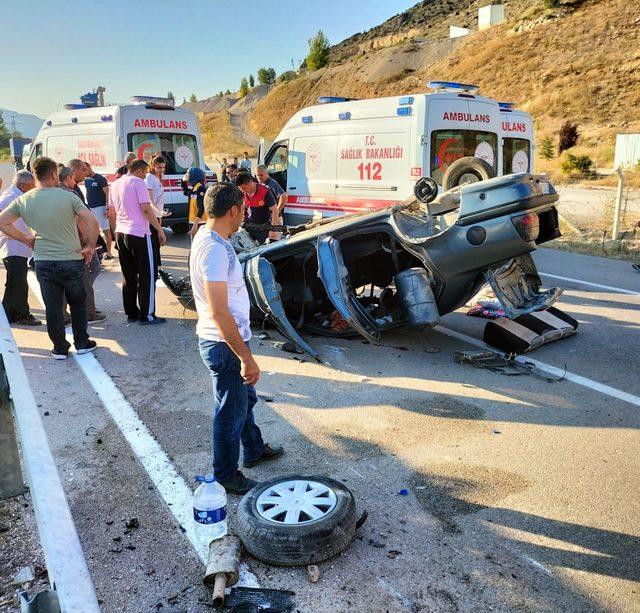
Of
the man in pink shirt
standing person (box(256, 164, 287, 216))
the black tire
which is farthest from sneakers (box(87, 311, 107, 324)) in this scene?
the black tire

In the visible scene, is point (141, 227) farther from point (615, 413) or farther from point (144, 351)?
point (615, 413)

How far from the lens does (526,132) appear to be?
1061 centimetres

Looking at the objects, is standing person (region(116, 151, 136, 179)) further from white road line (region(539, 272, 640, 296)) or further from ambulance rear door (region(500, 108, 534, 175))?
white road line (region(539, 272, 640, 296))

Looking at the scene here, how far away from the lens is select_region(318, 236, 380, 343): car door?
5293 mm

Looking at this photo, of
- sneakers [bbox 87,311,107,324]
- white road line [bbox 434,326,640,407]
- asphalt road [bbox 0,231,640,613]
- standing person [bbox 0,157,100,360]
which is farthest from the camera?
sneakers [bbox 87,311,107,324]

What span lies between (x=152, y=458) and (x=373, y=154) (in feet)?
20.7

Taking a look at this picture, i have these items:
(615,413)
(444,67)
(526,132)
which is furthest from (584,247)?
(444,67)

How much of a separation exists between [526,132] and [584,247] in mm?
2731

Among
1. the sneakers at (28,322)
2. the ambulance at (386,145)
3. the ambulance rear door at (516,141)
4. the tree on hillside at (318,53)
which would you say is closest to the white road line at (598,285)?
the ambulance at (386,145)

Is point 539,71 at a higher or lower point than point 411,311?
higher

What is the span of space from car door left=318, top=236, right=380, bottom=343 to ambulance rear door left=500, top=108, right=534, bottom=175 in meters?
6.07

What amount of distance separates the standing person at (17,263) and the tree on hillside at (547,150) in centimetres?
2956

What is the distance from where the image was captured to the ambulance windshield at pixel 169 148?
39.3 ft

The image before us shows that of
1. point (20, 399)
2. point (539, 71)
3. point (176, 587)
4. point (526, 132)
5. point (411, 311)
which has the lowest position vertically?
point (176, 587)
